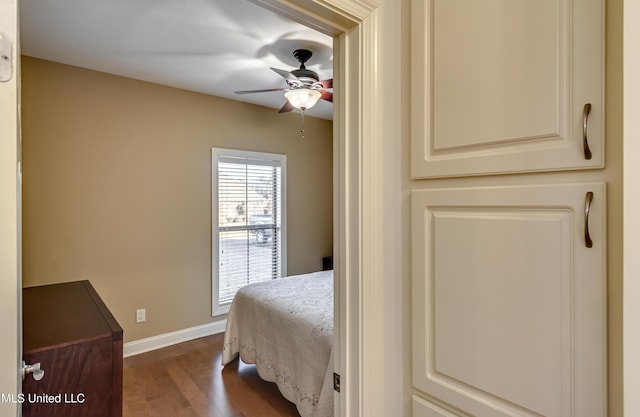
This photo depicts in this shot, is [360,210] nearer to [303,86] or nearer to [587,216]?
[587,216]

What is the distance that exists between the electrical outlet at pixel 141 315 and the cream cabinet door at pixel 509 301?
2967mm

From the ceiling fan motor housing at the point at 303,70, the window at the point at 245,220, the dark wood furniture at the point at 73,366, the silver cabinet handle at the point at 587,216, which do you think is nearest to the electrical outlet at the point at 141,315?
the window at the point at 245,220

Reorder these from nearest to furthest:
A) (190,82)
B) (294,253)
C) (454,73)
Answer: (454,73) < (190,82) < (294,253)

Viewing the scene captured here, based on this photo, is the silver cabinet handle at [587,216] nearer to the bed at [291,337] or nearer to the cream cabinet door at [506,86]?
the cream cabinet door at [506,86]

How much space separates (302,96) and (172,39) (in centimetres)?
97

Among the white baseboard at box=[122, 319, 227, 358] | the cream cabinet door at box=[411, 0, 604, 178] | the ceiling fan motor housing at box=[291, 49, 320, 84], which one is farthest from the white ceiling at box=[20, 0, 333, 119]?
the white baseboard at box=[122, 319, 227, 358]

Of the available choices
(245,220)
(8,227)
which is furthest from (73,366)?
(245,220)

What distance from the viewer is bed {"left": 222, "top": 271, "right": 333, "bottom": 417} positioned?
6.77 ft

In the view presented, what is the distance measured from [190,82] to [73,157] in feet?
3.91

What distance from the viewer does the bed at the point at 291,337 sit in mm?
2062

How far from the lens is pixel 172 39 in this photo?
238 cm

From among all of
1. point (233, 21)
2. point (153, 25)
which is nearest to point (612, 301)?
point (233, 21)
